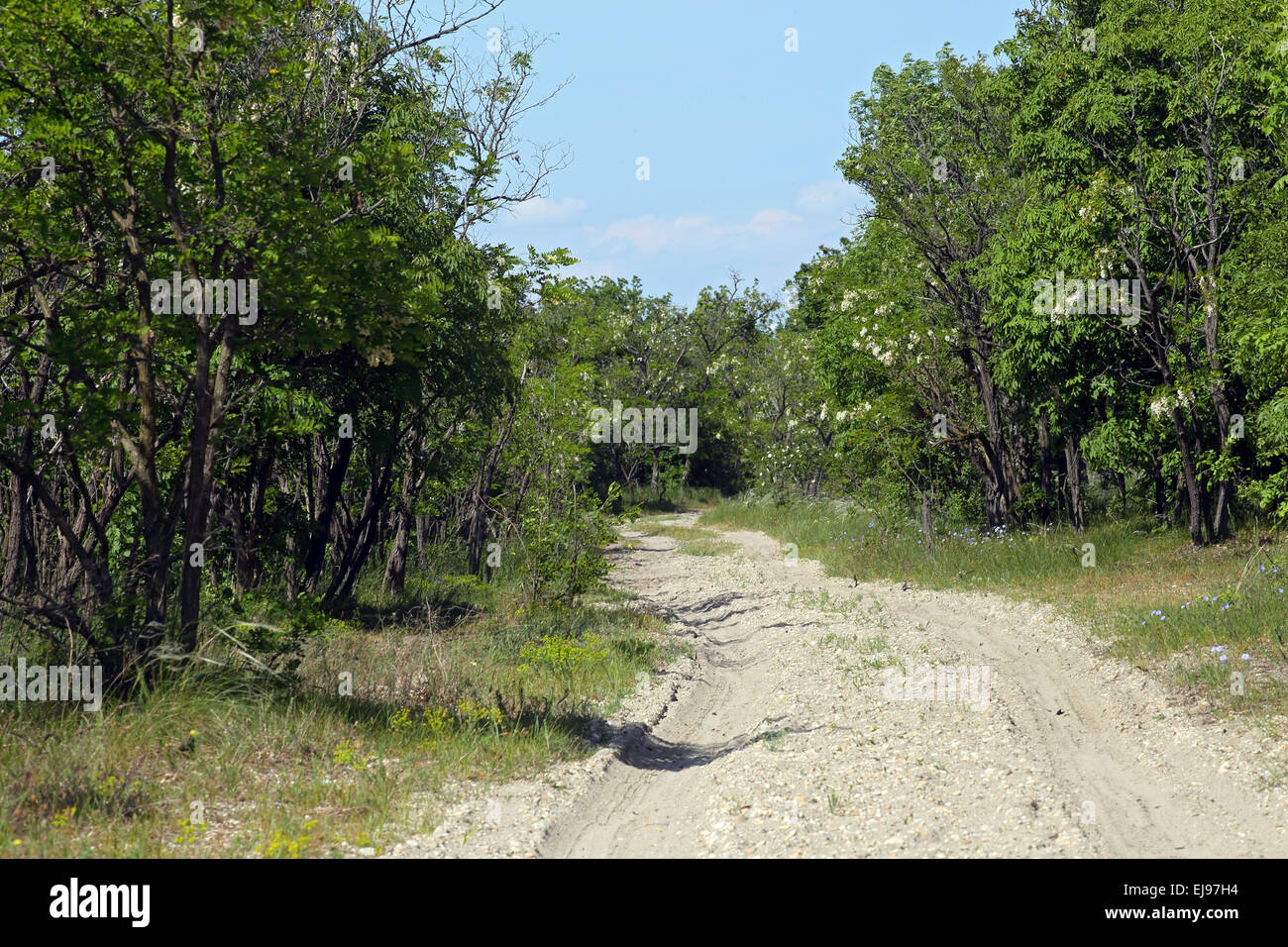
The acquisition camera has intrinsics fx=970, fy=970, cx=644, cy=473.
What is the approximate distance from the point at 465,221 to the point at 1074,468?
13.3 meters

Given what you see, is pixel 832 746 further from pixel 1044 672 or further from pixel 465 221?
pixel 465 221

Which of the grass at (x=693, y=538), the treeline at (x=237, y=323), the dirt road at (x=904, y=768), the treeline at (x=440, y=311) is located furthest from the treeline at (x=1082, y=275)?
the treeline at (x=237, y=323)

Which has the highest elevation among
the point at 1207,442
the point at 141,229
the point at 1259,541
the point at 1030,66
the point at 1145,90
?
the point at 1030,66

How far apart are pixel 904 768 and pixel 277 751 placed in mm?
4909

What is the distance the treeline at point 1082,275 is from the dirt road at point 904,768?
5.63 metres

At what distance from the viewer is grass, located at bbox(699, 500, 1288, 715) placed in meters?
9.88

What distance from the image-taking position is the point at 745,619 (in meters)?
17.0

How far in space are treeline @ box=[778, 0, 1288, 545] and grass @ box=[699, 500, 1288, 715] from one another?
3.48 feet

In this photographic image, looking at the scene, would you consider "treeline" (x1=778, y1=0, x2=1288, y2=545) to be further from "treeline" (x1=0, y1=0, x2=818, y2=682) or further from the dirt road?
"treeline" (x1=0, y1=0, x2=818, y2=682)

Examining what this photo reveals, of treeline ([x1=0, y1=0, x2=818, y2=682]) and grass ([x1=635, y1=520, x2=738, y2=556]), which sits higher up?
treeline ([x1=0, y1=0, x2=818, y2=682])

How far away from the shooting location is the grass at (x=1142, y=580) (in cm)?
988

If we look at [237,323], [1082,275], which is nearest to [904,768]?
[237,323]

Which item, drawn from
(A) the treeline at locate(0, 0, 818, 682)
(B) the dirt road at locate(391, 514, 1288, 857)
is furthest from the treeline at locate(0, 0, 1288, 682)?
(B) the dirt road at locate(391, 514, 1288, 857)

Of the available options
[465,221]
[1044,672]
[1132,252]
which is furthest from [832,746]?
[1132,252]
